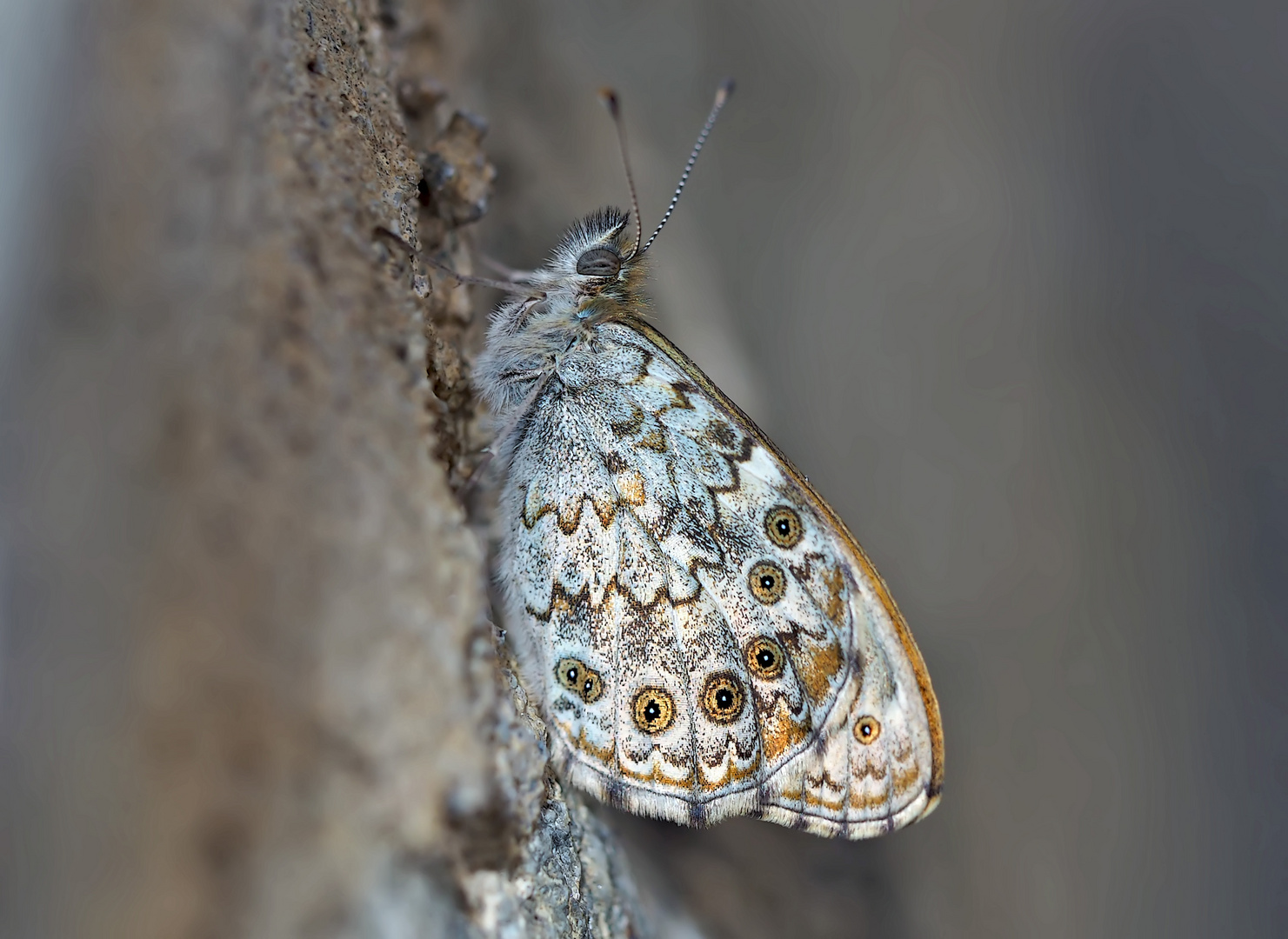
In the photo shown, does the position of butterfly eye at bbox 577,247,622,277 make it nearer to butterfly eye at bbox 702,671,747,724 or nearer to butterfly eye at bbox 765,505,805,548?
butterfly eye at bbox 765,505,805,548

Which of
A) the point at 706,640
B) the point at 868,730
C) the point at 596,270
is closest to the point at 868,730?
the point at 868,730

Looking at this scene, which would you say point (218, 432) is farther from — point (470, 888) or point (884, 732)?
point (884, 732)

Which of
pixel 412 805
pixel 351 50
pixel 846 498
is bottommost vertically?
pixel 412 805

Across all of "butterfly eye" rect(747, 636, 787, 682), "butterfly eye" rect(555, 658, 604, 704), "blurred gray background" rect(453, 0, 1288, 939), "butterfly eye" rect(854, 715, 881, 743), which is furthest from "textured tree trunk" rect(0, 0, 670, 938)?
"blurred gray background" rect(453, 0, 1288, 939)

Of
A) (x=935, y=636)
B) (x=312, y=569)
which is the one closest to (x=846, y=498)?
(x=935, y=636)

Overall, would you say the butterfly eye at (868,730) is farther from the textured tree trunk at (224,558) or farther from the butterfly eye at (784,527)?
the textured tree trunk at (224,558)

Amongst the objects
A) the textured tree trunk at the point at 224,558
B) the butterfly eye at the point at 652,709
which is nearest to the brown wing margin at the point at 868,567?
the butterfly eye at the point at 652,709

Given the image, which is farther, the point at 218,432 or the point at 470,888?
the point at 470,888
